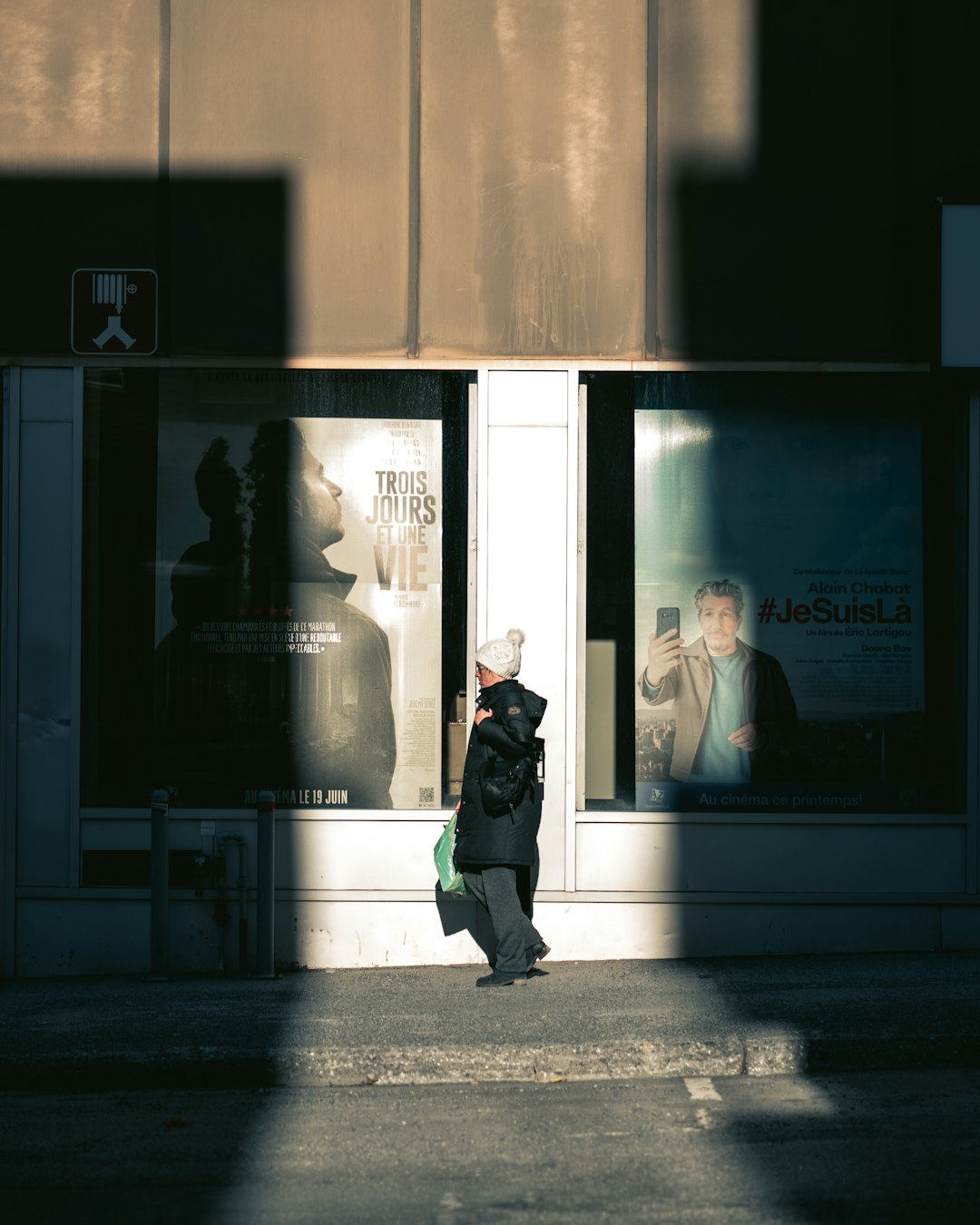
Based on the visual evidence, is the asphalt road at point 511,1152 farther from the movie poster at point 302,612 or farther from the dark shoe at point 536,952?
the movie poster at point 302,612

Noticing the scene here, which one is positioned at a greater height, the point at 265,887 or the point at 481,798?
the point at 481,798

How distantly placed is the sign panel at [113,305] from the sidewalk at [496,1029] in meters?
3.81

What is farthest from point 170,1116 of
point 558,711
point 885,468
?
point 885,468

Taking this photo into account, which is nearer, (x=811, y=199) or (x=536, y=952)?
(x=536, y=952)

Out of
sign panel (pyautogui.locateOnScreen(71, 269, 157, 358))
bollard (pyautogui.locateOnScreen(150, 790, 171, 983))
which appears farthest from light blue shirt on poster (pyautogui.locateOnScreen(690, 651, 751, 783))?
sign panel (pyautogui.locateOnScreen(71, 269, 157, 358))

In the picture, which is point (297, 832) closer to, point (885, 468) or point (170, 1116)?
point (170, 1116)

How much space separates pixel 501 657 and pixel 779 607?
1.96m

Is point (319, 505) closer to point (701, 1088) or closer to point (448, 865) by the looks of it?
point (448, 865)

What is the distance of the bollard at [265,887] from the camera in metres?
8.11

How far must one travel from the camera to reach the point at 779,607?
348 inches

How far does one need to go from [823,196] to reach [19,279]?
4817mm

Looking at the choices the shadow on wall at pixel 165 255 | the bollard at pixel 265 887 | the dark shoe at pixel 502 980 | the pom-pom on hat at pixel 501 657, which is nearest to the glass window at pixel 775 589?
the pom-pom on hat at pixel 501 657

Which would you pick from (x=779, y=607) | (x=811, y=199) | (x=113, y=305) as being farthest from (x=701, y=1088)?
(x=113, y=305)

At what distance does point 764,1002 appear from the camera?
7.20 metres
